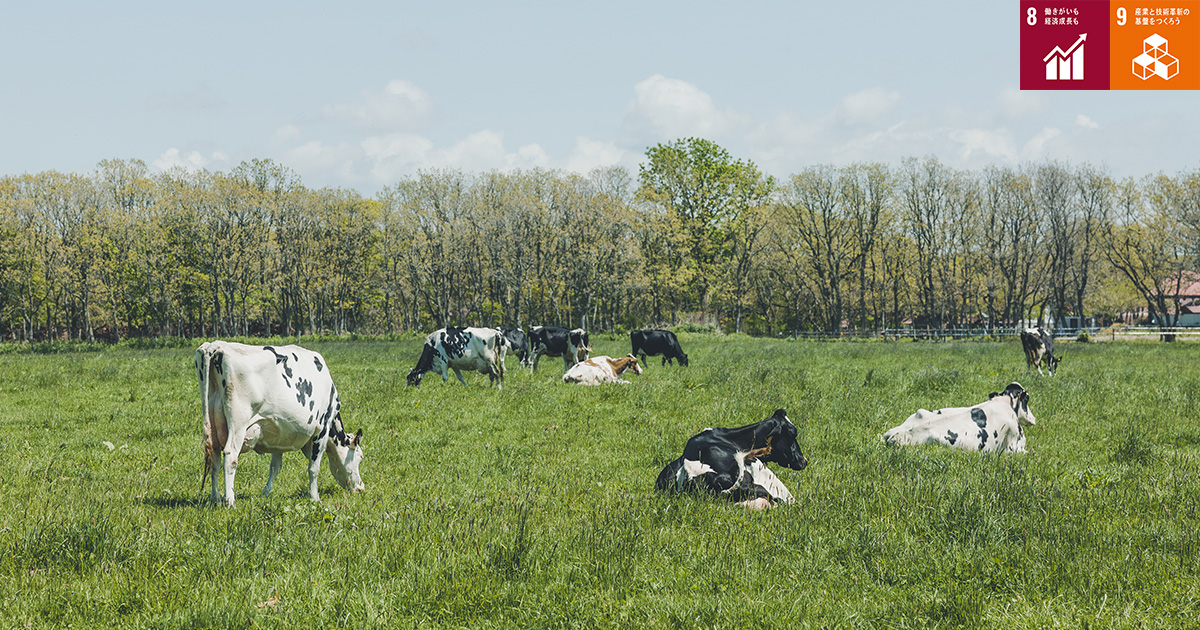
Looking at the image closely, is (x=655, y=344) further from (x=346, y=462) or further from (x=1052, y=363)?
(x=346, y=462)

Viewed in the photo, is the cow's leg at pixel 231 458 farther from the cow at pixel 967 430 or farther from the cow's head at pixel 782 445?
the cow at pixel 967 430

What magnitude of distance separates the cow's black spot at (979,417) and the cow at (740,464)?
173 inches

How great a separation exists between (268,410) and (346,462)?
117 centimetres

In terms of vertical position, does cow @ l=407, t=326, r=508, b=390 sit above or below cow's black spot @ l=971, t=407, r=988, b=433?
above

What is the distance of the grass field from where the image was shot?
4.43 m

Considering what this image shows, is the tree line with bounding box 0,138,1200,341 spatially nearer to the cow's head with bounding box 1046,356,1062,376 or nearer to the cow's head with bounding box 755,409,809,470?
the cow's head with bounding box 1046,356,1062,376

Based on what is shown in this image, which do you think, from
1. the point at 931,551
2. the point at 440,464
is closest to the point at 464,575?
the point at 931,551

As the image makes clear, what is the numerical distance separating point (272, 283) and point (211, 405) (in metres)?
56.8

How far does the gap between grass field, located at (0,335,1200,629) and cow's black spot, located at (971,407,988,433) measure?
0.74m

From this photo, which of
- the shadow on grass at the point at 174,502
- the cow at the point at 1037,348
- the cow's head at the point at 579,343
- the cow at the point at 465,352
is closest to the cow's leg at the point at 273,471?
the shadow on grass at the point at 174,502

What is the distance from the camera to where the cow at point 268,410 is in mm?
7051

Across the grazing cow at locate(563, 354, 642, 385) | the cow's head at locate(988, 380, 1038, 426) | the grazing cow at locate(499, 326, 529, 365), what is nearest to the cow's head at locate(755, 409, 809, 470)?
the cow's head at locate(988, 380, 1038, 426)

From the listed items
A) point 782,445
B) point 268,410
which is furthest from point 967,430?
point 268,410

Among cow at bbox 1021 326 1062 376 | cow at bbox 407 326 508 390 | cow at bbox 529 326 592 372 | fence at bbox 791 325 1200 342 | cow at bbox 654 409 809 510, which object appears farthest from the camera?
fence at bbox 791 325 1200 342
